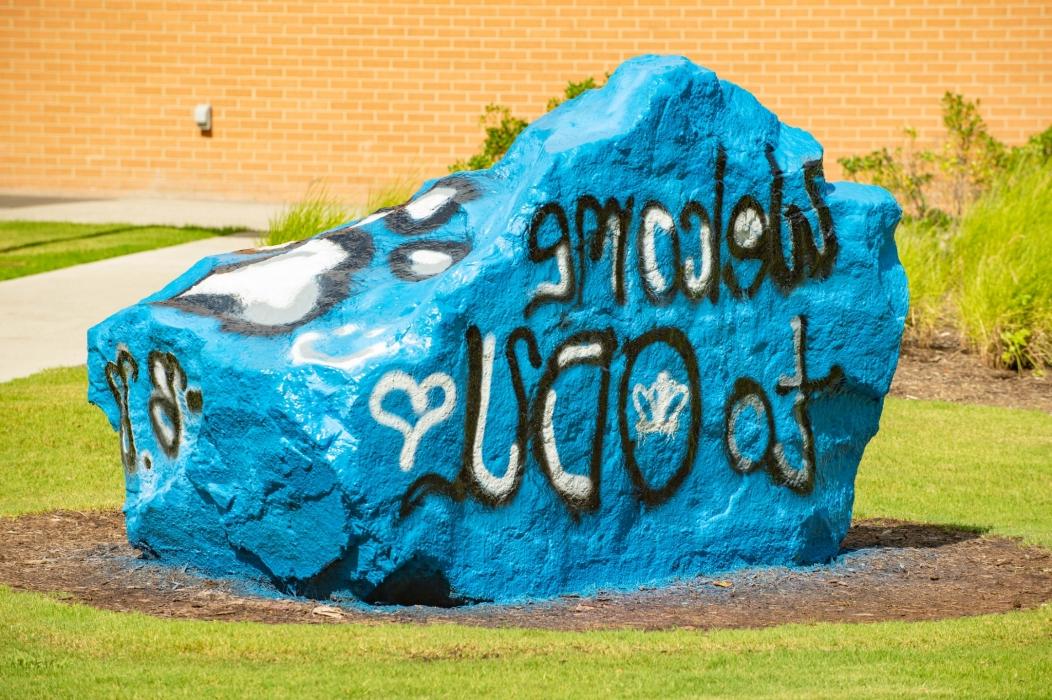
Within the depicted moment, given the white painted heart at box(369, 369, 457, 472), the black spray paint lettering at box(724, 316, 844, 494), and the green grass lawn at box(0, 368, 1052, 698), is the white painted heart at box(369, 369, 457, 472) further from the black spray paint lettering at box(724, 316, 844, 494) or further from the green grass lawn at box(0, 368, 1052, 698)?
the black spray paint lettering at box(724, 316, 844, 494)

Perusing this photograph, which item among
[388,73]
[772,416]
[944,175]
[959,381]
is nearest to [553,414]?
[772,416]

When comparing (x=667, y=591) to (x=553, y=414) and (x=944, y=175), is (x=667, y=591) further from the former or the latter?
(x=944, y=175)

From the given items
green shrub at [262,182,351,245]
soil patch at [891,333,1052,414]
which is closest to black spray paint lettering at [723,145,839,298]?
soil patch at [891,333,1052,414]

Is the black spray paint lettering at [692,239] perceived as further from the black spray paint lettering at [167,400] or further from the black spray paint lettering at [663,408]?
the black spray paint lettering at [167,400]

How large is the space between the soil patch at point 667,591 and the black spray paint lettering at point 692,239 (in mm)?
1031

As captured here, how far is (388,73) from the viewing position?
1952 centimetres

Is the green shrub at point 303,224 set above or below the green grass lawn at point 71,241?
above

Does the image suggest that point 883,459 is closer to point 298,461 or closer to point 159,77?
point 298,461

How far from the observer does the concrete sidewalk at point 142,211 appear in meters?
18.0

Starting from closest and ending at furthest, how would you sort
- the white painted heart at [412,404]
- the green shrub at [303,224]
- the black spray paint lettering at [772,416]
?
1. the white painted heart at [412,404]
2. the black spray paint lettering at [772,416]
3. the green shrub at [303,224]

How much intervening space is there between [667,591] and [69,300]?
8299 millimetres

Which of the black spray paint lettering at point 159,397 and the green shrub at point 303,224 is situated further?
the green shrub at point 303,224

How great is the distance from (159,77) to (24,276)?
6886 mm

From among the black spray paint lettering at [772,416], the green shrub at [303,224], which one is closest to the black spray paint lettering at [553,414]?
the black spray paint lettering at [772,416]
